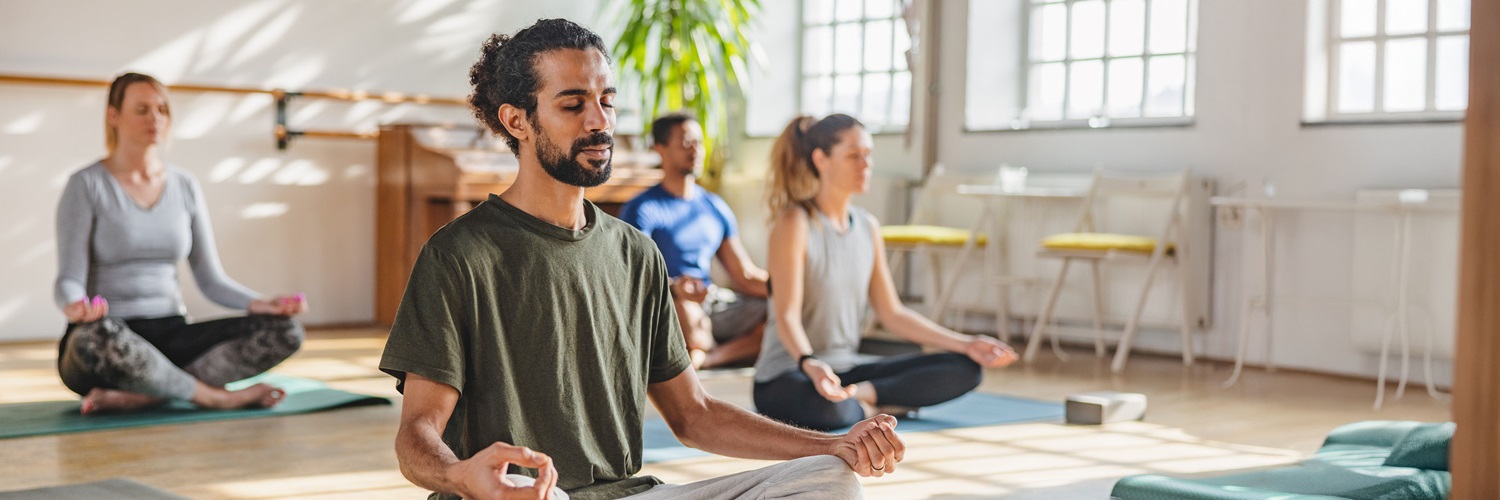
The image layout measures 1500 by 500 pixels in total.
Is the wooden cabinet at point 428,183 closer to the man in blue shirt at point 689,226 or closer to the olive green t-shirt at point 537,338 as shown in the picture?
the man in blue shirt at point 689,226

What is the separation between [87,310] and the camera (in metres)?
4.10

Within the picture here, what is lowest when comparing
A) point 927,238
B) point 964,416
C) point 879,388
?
point 964,416

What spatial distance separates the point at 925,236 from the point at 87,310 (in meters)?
3.68

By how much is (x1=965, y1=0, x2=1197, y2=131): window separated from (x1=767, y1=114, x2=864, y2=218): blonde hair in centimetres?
267

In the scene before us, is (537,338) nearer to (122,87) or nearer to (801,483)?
(801,483)

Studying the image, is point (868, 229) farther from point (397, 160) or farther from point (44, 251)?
point (44, 251)

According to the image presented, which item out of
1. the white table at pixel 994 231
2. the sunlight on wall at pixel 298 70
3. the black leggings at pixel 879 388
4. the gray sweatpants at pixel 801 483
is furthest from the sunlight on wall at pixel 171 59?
the gray sweatpants at pixel 801 483

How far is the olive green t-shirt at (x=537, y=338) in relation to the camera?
5.67ft

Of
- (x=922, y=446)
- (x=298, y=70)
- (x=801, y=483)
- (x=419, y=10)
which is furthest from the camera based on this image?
(x=419, y=10)

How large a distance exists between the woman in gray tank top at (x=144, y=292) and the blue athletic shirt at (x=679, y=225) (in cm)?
124

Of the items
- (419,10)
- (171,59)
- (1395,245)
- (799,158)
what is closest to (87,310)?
(799,158)

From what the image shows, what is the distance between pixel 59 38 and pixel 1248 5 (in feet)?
16.0

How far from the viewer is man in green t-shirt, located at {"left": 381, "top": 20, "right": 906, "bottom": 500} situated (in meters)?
1.71

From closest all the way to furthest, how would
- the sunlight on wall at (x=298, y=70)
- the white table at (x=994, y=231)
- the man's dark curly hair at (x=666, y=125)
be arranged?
the man's dark curly hair at (x=666, y=125)
the white table at (x=994, y=231)
the sunlight on wall at (x=298, y=70)
